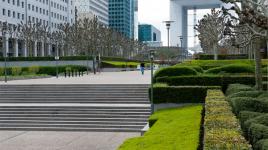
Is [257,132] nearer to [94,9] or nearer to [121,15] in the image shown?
[94,9]

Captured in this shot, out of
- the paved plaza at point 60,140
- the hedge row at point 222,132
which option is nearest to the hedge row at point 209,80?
the paved plaza at point 60,140

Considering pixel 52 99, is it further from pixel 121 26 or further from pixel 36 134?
pixel 121 26

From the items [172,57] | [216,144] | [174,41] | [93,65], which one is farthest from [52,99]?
[174,41]

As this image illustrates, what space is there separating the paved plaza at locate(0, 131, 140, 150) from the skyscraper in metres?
166

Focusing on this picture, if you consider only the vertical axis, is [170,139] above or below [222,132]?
below

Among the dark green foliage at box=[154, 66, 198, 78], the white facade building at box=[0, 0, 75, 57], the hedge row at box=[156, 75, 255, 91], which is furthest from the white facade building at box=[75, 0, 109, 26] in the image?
the hedge row at box=[156, 75, 255, 91]

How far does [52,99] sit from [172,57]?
8177 cm

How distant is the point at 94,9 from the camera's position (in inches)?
6619

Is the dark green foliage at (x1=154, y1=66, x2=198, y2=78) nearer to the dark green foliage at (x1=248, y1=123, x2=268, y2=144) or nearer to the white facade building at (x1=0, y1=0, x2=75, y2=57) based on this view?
the dark green foliage at (x1=248, y1=123, x2=268, y2=144)

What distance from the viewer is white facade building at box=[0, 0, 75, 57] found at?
92.6m

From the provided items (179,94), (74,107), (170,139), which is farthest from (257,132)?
(74,107)

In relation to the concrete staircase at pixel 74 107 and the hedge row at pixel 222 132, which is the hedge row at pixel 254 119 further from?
the concrete staircase at pixel 74 107

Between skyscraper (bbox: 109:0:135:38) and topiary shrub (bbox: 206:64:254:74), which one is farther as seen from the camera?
skyscraper (bbox: 109:0:135:38)

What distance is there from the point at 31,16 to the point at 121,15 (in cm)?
8566
